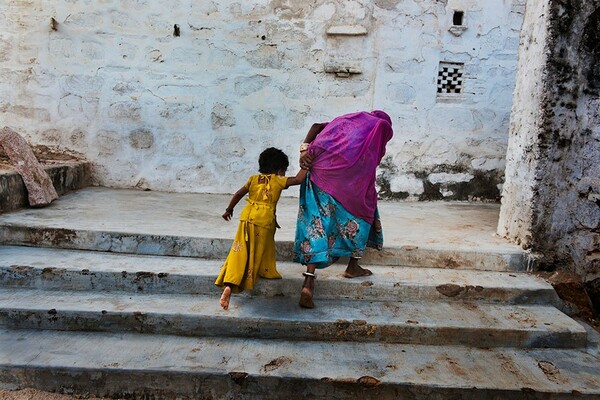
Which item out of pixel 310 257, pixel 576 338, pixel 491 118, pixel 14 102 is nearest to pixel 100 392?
pixel 310 257

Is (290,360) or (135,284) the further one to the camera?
(135,284)

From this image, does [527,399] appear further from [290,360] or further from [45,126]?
[45,126]

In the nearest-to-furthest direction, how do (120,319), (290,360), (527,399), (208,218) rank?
(527,399)
(290,360)
(120,319)
(208,218)

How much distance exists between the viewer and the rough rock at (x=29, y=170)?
13.9 feet

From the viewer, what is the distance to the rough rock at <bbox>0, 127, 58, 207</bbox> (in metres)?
4.23

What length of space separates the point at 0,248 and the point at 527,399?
→ 138 inches

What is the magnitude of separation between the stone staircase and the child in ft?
0.68

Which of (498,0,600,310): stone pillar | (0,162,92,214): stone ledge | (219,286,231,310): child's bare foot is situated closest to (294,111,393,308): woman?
(219,286,231,310): child's bare foot

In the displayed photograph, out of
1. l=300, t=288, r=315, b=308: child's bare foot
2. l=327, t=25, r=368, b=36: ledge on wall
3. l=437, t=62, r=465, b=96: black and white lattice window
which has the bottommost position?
l=300, t=288, r=315, b=308: child's bare foot

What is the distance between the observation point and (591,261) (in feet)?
11.5

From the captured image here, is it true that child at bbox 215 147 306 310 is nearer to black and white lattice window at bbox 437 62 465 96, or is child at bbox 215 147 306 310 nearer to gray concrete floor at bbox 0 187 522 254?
gray concrete floor at bbox 0 187 522 254

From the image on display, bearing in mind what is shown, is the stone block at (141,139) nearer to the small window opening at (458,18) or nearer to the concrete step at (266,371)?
the concrete step at (266,371)

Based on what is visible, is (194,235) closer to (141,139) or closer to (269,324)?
(269,324)

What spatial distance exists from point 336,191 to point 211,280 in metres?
0.98
